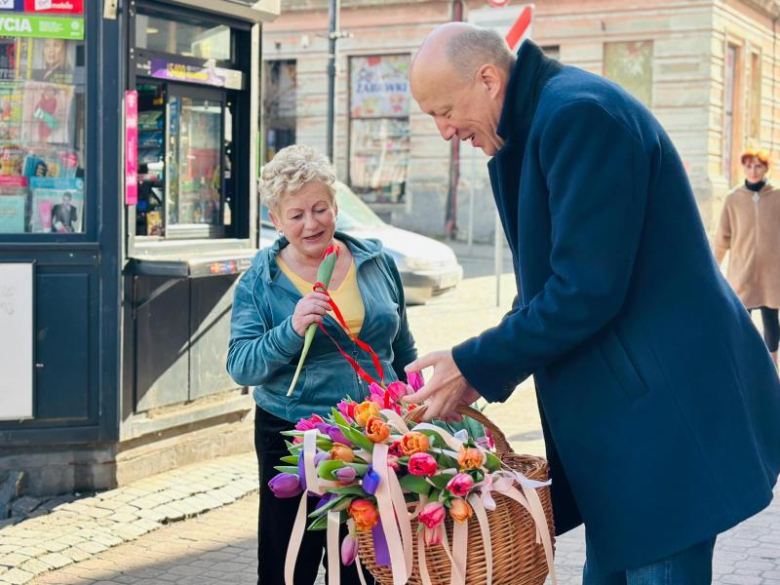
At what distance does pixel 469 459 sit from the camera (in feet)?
8.77

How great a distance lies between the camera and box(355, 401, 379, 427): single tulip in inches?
108

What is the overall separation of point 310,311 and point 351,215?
11.4 meters

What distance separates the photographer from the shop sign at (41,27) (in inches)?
240

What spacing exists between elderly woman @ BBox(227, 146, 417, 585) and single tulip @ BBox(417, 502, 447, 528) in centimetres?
120

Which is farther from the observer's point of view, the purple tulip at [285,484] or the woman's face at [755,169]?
the woman's face at [755,169]

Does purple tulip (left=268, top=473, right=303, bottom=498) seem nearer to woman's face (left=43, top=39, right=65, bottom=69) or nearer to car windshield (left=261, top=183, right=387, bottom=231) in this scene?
woman's face (left=43, top=39, right=65, bottom=69)

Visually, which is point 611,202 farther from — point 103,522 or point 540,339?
point 103,522

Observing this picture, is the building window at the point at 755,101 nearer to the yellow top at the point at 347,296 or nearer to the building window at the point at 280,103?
the building window at the point at 280,103

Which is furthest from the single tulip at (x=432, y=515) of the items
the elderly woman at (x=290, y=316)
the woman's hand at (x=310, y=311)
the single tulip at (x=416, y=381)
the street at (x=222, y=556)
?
the street at (x=222, y=556)

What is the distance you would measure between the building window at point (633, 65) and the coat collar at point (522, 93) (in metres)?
24.1

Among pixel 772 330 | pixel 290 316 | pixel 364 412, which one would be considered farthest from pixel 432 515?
pixel 772 330

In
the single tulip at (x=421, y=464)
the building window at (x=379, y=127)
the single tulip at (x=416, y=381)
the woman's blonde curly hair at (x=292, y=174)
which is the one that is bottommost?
the single tulip at (x=421, y=464)

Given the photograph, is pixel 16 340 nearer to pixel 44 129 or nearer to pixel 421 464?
pixel 44 129

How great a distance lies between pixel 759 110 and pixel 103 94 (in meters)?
25.4
